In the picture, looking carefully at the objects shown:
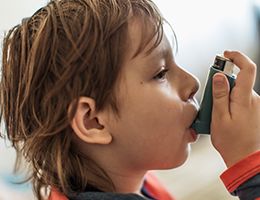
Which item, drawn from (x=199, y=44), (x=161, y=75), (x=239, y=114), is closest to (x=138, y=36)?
(x=161, y=75)

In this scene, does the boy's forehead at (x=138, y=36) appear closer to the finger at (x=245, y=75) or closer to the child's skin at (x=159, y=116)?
the child's skin at (x=159, y=116)

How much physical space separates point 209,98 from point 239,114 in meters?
0.05

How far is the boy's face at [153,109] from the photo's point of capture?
23.9 inches

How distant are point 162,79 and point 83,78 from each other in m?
0.11

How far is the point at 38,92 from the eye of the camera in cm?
60

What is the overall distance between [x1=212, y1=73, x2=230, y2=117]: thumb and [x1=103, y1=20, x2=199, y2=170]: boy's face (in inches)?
1.1

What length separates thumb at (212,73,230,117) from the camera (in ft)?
2.04

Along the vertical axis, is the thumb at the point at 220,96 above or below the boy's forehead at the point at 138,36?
below

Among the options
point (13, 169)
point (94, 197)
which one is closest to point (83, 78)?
point (94, 197)

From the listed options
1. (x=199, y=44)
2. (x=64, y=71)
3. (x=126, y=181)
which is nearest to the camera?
(x=64, y=71)

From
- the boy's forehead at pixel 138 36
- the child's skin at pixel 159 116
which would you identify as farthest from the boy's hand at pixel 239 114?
the boy's forehead at pixel 138 36

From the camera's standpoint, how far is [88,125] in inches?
24.2

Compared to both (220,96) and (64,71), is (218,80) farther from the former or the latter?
(64,71)

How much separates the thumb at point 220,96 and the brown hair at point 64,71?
97 mm
